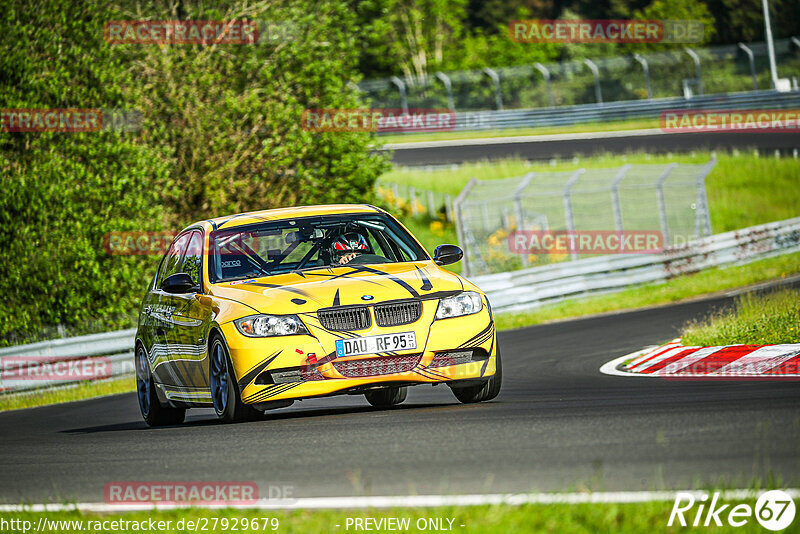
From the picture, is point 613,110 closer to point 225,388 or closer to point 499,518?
point 225,388

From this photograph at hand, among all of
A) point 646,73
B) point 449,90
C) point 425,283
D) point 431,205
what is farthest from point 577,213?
point 425,283

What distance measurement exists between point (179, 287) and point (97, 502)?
12.4 feet

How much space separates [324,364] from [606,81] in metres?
45.5

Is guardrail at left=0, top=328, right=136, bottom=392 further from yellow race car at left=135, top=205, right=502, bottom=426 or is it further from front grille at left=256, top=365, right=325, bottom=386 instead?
front grille at left=256, top=365, right=325, bottom=386

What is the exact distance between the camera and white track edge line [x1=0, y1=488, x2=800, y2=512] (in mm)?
5164

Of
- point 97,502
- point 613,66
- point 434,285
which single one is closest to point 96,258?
point 434,285

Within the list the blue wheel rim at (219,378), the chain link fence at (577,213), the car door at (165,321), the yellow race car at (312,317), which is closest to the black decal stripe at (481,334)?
the yellow race car at (312,317)

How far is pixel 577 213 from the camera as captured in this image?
1435 inches

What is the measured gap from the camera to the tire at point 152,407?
11039 mm

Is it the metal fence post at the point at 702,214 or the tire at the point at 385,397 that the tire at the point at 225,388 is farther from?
the metal fence post at the point at 702,214

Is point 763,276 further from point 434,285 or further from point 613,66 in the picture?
point 613,66

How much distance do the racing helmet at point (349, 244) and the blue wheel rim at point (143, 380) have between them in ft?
7.10

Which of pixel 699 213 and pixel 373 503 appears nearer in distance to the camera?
pixel 373 503

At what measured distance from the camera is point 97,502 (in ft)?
20.8
